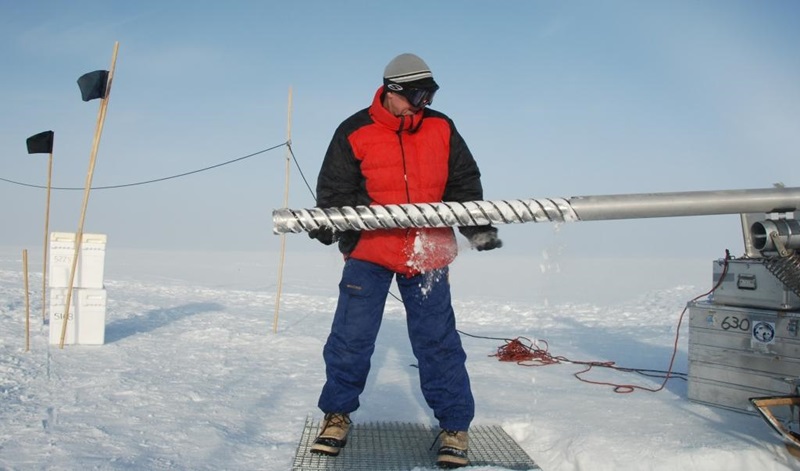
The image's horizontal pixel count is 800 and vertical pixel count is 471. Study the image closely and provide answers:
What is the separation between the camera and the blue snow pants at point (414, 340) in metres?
2.72

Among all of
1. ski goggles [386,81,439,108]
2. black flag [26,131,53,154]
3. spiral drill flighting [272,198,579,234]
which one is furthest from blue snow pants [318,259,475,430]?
black flag [26,131,53,154]

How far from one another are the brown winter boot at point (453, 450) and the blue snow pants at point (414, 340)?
37 mm

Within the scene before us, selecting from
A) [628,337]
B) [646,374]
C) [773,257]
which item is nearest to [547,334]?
[628,337]

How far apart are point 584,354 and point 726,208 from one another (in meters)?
3.83

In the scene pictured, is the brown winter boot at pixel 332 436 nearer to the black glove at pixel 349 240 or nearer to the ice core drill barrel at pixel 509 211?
the black glove at pixel 349 240

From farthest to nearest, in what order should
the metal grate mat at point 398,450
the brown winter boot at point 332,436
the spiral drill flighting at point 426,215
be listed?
the brown winter boot at point 332,436
the metal grate mat at point 398,450
the spiral drill flighting at point 426,215

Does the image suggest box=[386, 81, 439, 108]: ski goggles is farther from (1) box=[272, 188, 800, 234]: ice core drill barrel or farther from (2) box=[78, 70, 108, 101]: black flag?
(2) box=[78, 70, 108, 101]: black flag

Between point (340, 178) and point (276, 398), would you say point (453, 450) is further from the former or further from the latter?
point (276, 398)

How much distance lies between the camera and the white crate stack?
5625mm

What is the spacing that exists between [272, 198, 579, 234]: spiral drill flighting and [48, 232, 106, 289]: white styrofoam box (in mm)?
3989

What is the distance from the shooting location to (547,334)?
7.55 m

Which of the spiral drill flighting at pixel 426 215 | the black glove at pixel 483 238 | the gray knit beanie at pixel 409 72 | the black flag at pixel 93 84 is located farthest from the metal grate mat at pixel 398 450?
the black flag at pixel 93 84

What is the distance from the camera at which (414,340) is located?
279cm

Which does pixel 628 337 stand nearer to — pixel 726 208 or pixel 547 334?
pixel 547 334
